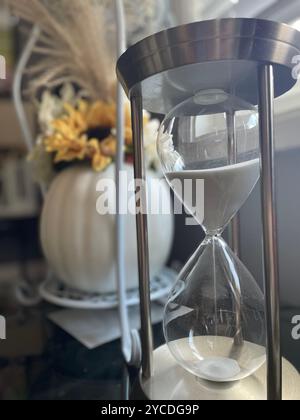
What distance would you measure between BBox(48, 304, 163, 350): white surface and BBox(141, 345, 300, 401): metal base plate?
172mm

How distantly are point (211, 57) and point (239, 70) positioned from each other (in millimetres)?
41

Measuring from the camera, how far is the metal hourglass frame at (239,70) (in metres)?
0.26

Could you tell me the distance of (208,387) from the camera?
338mm

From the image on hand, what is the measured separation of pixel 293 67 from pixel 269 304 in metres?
0.19

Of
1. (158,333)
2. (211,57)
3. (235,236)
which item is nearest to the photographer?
(211,57)

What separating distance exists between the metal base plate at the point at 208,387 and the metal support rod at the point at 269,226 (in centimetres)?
4

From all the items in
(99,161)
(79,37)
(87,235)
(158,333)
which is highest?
(79,37)

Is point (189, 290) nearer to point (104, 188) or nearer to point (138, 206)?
point (138, 206)

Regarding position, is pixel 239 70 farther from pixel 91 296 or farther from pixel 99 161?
pixel 91 296

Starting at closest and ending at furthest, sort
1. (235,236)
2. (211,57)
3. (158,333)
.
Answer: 1. (211,57)
2. (235,236)
3. (158,333)

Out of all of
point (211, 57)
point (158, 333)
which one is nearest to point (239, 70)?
point (211, 57)

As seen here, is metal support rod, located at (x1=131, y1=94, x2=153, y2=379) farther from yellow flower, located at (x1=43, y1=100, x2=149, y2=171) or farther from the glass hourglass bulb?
yellow flower, located at (x1=43, y1=100, x2=149, y2=171)

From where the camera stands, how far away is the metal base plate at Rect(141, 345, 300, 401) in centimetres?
32
